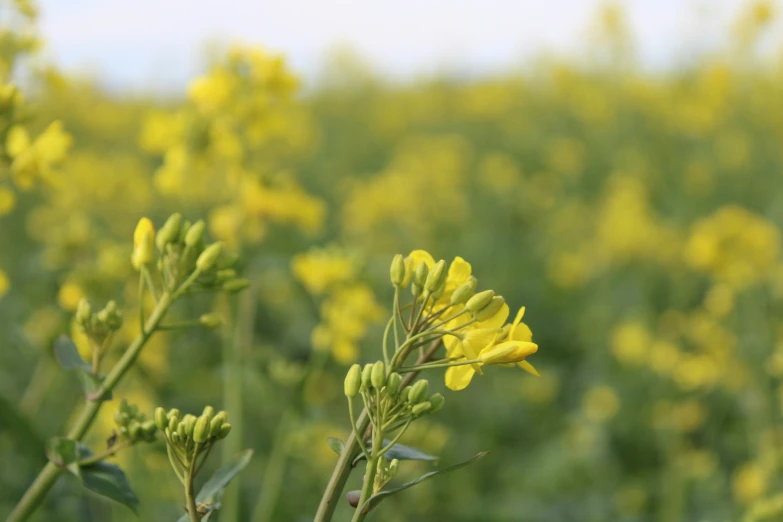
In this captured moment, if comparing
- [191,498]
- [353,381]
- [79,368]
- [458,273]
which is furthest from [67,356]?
[458,273]

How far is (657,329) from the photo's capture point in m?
4.28

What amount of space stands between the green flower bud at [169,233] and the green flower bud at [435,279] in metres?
0.34

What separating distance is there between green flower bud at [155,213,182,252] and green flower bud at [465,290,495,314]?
384mm

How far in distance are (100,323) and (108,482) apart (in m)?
0.22

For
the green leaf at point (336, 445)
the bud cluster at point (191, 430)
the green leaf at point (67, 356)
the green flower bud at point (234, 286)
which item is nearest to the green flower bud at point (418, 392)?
the green leaf at point (336, 445)

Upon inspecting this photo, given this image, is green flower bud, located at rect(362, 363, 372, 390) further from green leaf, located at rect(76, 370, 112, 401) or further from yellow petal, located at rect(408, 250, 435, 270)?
green leaf, located at rect(76, 370, 112, 401)

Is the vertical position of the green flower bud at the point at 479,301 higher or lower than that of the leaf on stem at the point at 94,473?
higher

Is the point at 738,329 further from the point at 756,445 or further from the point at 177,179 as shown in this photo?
the point at 177,179

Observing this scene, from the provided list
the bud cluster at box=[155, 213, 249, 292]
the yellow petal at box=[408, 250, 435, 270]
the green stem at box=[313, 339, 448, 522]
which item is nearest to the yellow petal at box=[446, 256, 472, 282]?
the yellow petal at box=[408, 250, 435, 270]

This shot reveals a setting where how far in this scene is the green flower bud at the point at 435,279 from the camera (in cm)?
86

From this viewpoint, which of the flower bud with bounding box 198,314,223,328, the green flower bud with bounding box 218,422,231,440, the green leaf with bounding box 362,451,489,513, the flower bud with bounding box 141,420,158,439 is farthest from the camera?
the flower bud with bounding box 198,314,223,328

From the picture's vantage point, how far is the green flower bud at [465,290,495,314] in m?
0.86

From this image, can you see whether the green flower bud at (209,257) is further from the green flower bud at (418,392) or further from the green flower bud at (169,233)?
the green flower bud at (418,392)

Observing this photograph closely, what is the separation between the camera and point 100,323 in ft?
3.35
